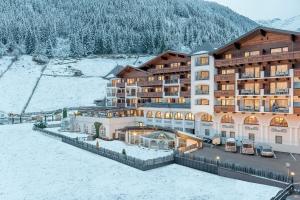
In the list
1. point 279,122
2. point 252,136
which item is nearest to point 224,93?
point 252,136

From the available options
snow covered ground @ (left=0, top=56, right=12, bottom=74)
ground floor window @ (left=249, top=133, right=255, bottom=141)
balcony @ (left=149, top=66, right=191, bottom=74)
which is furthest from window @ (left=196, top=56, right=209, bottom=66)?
snow covered ground @ (left=0, top=56, right=12, bottom=74)

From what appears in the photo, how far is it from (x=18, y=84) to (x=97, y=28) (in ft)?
219

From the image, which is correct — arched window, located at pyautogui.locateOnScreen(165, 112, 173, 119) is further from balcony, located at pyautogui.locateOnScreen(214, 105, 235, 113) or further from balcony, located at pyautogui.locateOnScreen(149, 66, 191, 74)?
balcony, located at pyautogui.locateOnScreen(214, 105, 235, 113)

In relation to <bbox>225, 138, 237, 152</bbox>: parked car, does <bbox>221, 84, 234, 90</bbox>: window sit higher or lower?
higher

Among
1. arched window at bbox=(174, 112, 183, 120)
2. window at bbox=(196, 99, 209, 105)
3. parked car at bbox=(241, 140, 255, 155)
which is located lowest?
parked car at bbox=(241, 140, 255, 155)

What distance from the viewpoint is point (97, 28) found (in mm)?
165375

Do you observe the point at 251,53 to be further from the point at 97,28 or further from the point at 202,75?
the point at 97,28

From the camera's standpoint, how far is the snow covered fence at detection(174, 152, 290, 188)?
28608 millimetres

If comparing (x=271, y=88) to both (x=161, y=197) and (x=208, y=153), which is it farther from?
(x=161, y=197)

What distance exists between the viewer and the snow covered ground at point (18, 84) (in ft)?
328

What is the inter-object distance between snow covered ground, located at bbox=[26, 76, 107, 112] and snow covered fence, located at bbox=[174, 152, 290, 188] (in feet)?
231

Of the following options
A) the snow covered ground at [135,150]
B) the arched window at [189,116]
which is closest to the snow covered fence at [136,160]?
the snow covered ground at [135,150]

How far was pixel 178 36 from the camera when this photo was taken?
170250 millimetres

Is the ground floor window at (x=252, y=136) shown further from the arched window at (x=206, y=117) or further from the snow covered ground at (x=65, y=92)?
the snow covered ground at (x=65, y=92)
